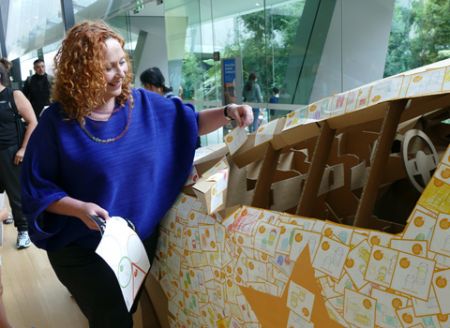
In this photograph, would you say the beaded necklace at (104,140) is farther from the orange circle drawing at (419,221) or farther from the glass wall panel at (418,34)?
the glass wall panel at (418,34)

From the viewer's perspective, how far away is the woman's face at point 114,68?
1.35 meters

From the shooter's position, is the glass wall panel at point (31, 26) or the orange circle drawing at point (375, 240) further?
the glass wall panel at point (31, 26)

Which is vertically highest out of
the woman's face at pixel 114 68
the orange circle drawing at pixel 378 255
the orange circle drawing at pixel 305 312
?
the woman's face at pixel 114 68

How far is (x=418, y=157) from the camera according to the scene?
1.21 meters

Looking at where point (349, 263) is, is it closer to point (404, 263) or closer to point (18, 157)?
point (404, 263)

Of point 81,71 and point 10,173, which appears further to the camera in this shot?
point 10,173

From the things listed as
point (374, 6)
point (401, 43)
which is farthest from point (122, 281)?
point (374, 6)

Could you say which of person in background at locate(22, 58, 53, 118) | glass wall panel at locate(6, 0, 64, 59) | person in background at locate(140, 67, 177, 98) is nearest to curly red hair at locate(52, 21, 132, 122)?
person in background at locate(140, 67, 177, 98)

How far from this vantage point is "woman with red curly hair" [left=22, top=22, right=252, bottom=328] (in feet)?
4.33

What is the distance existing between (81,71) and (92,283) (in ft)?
2.19

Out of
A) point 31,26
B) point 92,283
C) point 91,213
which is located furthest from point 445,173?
point 31,26

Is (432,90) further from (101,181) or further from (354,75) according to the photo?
(354,75)

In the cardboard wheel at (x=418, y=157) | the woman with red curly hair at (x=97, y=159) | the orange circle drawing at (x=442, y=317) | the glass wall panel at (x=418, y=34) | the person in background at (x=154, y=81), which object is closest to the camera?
the orange circle drawing at (x=442, y=317)

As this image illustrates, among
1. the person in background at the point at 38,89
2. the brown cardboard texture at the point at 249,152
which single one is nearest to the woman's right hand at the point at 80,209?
the brown cardboard texture at the point at 249,152
